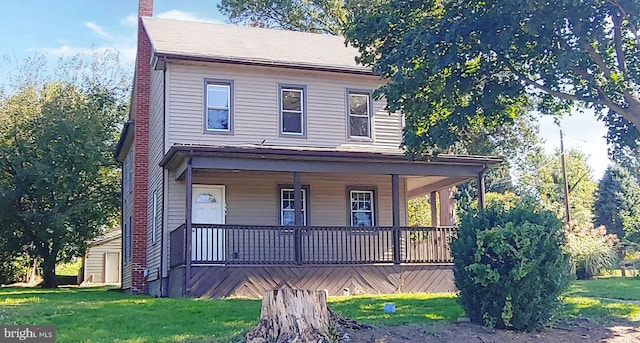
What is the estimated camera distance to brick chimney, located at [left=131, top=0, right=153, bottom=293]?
1855cm

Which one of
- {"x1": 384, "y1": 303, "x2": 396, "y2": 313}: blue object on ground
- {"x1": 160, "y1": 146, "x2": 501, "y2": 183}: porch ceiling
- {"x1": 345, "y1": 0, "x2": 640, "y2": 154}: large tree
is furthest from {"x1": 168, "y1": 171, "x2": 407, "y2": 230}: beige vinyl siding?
{"x1": 384, "y1": 303, "x2": 396, "y2": 313}: blue object on ground

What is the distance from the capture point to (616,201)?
3831cm

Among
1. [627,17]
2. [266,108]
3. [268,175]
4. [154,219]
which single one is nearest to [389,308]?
[627,17]

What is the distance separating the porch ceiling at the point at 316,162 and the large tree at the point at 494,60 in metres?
2.26

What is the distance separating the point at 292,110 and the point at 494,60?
253 inches

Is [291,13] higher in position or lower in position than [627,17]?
higher

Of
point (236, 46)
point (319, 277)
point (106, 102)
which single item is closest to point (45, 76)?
point (106, 102)

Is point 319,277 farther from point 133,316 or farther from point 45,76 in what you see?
point 45,76

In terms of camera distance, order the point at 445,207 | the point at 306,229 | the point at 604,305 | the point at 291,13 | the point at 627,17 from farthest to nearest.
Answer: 1. the point at 291,13
2. the point at 445,207
3. the point at 306,229
4. the point at 604,305
5. the point at 627,17

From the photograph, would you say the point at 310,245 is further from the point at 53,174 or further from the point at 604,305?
the point at 53,174

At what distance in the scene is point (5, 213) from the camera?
988 inches

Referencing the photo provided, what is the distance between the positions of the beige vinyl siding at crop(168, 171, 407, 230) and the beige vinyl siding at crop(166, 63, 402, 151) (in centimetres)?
85

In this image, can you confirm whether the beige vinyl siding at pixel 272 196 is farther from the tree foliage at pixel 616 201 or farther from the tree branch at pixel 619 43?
the tree foliage at pixel 616 201

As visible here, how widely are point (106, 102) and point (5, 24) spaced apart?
26.6ft
